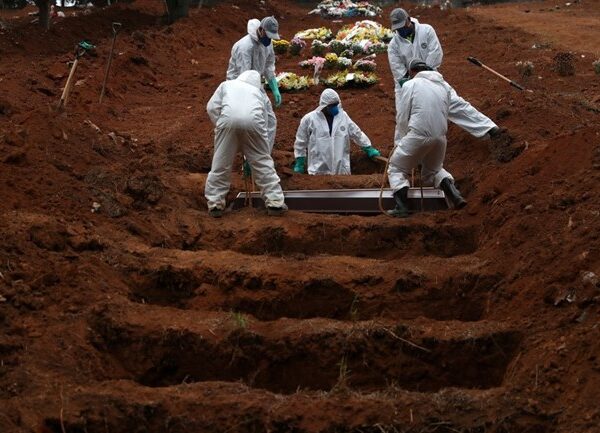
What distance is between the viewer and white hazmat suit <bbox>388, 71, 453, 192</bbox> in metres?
9.66

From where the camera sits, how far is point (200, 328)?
7.16 m

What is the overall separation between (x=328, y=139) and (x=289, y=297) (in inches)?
189

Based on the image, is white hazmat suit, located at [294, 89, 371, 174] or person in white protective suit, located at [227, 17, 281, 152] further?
white hazmat suit, located at [294, 89, 371, 174]

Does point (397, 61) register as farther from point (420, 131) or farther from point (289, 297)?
point (289, 297)

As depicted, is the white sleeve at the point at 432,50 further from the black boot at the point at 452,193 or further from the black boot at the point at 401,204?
the black boot at the point at 401,204

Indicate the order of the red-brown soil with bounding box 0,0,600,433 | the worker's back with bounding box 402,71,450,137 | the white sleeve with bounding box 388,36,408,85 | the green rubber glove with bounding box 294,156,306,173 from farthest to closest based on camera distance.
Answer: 1. the green rubber glove with bounding box 294,156,306,173
2. the white sleeve with bounding box 388,36,408,85
3. the worker's back with bounding box 402,71,450,137
4. the red-brown soil with bounding box 0,0,600,433

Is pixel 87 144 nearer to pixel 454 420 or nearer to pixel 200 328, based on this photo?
pixel 200 328

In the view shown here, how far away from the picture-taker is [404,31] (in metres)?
12.3

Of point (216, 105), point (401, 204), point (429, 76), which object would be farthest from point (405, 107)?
point (216, 105)

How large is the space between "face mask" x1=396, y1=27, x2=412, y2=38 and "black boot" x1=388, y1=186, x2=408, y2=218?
3.17 meters

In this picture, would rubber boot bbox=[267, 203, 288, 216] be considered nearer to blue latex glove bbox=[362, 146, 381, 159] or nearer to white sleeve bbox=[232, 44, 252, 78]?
white sleeve bbox=[232, 44, 252, 78]

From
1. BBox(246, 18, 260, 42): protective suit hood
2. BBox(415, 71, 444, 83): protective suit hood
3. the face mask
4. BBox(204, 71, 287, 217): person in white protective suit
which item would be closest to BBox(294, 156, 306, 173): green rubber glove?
BBox(246, 18, 260, 42): protective suit hood

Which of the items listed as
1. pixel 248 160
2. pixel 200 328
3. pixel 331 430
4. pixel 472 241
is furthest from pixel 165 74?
pixel 331 430

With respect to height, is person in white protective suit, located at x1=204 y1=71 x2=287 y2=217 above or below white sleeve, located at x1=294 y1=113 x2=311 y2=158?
above
